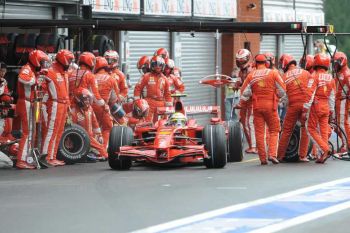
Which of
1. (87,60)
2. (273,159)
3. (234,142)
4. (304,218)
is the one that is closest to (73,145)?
(87,60)

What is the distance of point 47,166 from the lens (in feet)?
64.8

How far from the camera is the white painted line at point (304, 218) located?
38.3 feet

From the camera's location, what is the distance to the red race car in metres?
18.5

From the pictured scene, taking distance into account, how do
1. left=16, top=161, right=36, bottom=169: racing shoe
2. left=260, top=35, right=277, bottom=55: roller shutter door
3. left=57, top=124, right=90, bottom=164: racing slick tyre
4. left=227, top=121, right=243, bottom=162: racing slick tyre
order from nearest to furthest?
left=16, top=161, right=36, bottom=169: racing shoe → left=227, top=121, right=243, bottom=162: racing slick tyre → left=57, top=124, right=90, bottom=164: racing slick tyre → left=260, top=35, right=277, bottom=55: roller shutter door

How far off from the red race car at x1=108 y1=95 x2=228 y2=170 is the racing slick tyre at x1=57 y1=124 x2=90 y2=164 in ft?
4.78

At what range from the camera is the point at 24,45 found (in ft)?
78.5

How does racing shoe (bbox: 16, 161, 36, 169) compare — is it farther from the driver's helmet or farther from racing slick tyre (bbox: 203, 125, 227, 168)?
racing slick tyre (bbox: 203, 125, 227, 168)

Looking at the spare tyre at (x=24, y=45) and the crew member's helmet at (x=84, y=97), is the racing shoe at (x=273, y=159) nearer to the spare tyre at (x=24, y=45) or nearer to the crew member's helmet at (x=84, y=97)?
the crew member's helmet at (x=84, y=97)

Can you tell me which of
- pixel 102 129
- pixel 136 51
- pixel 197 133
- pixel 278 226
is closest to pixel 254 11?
pixel 136 51

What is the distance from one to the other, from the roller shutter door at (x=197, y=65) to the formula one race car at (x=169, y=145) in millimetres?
13513

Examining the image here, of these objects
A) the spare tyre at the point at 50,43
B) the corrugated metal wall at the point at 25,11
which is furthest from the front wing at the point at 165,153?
the corrugated metal wall at the point at 25,11

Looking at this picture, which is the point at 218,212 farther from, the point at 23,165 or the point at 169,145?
the point at 23,165

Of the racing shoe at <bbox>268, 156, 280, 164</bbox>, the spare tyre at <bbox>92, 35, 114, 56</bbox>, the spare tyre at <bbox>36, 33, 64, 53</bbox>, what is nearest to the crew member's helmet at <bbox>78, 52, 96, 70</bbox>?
the spare tyre at <bbox>36, 33, 64, 53</bbox>

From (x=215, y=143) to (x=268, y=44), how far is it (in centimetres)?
2089
